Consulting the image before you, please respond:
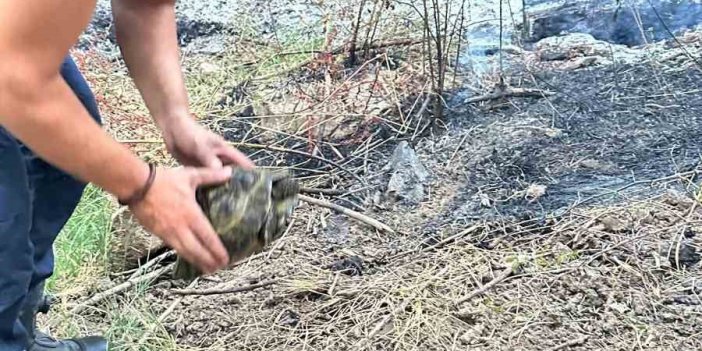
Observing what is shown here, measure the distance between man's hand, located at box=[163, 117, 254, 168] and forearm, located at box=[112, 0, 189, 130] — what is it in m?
0.02

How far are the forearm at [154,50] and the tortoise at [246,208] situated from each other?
0.89 feet

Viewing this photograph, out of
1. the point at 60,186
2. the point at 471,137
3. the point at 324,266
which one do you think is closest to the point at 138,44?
the point at 60,186

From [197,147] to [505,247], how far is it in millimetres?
1148

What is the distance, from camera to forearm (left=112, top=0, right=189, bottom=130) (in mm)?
1769

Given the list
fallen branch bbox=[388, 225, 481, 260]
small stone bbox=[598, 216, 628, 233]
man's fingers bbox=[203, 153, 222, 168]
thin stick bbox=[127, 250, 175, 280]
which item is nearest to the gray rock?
fallen branch bbox=[388, 225, 481, 260]

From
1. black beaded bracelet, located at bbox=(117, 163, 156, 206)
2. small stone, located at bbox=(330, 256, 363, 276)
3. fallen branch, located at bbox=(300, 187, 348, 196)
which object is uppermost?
black beaded bracelet, located at bbox=(117, 163, 156, 206)

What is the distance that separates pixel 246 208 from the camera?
1.54 m

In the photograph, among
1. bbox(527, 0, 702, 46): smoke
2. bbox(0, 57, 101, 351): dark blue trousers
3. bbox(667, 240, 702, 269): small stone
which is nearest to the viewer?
bbox(0, 57, 101, 351): dark blue trousers

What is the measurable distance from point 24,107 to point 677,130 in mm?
2388

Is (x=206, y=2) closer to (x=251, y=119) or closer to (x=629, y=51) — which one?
(x=251, y=119)

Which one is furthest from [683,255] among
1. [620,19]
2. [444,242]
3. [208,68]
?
[208,68]

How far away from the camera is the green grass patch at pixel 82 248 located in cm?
261

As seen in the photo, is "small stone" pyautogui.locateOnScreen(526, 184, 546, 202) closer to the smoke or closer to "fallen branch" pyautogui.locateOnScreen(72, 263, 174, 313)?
"fallen branch" pyautogui.locateOnScreen(72, 263, 174, 313)

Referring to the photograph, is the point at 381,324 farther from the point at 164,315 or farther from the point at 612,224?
the point at 612,224
